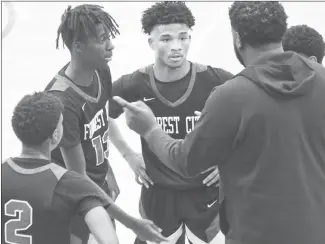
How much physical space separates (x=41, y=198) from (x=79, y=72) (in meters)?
1.20

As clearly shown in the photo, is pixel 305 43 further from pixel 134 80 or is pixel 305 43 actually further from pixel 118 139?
pixel 118 139

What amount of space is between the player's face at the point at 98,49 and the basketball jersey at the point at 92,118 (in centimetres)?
16

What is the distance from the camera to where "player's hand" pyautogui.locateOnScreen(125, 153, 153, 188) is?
4641mm

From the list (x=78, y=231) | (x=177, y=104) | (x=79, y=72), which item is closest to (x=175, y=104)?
(x=177, y=104)

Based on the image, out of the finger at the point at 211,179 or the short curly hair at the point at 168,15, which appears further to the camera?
the short curly hair at the point at 168,15

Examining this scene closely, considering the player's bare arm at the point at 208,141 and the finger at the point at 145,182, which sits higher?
the player's bare arm at the point at 208,141

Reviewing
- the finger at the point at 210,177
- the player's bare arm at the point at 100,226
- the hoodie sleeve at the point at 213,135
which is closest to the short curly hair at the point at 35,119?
the player's bare arm at the point at 100,226

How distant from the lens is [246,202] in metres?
3.11

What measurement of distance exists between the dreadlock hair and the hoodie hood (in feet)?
4.11

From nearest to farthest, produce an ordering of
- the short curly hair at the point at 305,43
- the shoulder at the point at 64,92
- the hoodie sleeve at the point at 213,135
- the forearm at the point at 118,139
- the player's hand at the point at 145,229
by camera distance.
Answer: the hoodie sleeve at the point at 213,135 < the player's hand at the point at 145,229 < the shoulder at the point at 64,92 < the short curly hair at the point at 305,43 < the forearm at the point at 118,139

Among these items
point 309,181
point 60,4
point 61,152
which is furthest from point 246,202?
point 60,4

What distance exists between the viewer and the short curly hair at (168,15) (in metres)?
4.57

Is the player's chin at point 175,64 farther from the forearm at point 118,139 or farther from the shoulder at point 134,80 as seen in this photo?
the forearm at point 118,139

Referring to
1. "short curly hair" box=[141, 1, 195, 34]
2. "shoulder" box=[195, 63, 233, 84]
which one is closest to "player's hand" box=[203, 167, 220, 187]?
"shoulder" box=[195, 63, 233, 84]
